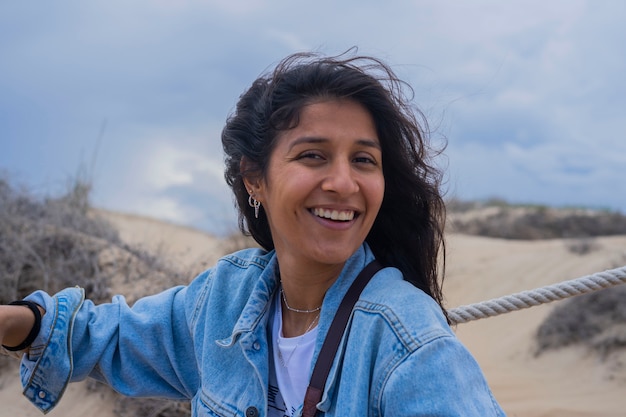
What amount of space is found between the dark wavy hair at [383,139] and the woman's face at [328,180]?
0.05 m

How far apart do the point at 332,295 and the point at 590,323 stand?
5.87 m

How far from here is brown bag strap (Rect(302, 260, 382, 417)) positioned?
74.7 inches

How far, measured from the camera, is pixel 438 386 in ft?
5.51

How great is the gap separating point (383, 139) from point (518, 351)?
642cm

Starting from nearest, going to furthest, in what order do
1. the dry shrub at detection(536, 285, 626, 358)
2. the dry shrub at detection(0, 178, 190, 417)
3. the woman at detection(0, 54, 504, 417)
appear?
the woman at detection(0, 54, 504, 417) → the dry shrub at detection(0, 178, 190, 417) → the dry shrub at detection(536, 285, 626, 358)

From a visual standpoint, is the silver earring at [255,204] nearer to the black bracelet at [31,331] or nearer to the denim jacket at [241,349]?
the denim jacket at [241,349]

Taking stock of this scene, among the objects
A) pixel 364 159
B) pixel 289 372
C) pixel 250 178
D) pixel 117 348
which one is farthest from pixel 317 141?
pixel 117 348

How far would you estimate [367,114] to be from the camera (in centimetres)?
211

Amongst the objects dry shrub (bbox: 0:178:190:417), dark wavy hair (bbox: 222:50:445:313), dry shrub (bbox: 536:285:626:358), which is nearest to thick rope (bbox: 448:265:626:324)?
dark wavy hair (bbox: 222:50:445:313)

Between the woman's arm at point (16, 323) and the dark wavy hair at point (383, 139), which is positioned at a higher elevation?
the dark wavy hair at point (383, 139)

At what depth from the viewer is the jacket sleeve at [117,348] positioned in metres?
2.34

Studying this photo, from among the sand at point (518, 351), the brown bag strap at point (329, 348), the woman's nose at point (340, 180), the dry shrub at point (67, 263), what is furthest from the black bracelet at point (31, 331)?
the dry shrub at point (67, 263)

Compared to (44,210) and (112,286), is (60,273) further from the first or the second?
(44,210)

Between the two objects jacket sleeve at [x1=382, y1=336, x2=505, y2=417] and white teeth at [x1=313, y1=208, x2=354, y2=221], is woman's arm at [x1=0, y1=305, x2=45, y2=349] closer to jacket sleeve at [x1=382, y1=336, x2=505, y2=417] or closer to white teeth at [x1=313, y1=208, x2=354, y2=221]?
white teeth at [x1=313, y1=208, x2=354, y2=221]
